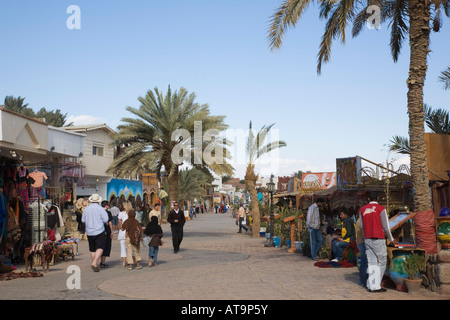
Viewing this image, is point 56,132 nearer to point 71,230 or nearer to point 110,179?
point 71,230

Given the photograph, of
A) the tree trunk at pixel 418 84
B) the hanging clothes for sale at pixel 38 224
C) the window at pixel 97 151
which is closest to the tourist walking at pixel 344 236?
the tree trunk at pixel 418 84

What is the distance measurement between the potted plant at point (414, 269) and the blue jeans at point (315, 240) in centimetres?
538

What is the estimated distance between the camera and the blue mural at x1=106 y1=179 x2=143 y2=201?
117ft

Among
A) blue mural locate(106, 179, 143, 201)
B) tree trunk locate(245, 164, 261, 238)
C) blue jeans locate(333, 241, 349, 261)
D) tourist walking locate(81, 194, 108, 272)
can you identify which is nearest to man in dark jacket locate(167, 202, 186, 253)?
tourist walking locate(81, 194, 108, 272)

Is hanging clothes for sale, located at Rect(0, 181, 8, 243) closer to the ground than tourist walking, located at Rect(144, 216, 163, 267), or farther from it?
farther from it

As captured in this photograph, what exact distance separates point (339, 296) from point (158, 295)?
9.87ft

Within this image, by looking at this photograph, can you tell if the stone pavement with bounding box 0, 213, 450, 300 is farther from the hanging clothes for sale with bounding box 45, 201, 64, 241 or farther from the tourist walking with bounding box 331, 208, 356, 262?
the hanging clothes for sale with bounding box 45, 201, 64, 241

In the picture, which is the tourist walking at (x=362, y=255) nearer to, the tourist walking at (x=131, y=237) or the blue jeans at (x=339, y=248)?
the blue jeans at (x=339, y=248)

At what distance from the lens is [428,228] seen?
9320mm

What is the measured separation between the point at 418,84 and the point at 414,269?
3902 mm

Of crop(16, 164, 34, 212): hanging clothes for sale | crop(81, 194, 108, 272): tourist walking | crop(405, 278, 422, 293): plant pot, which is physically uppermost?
crop(16, 164, 34, 212): hanging clothes for sale
